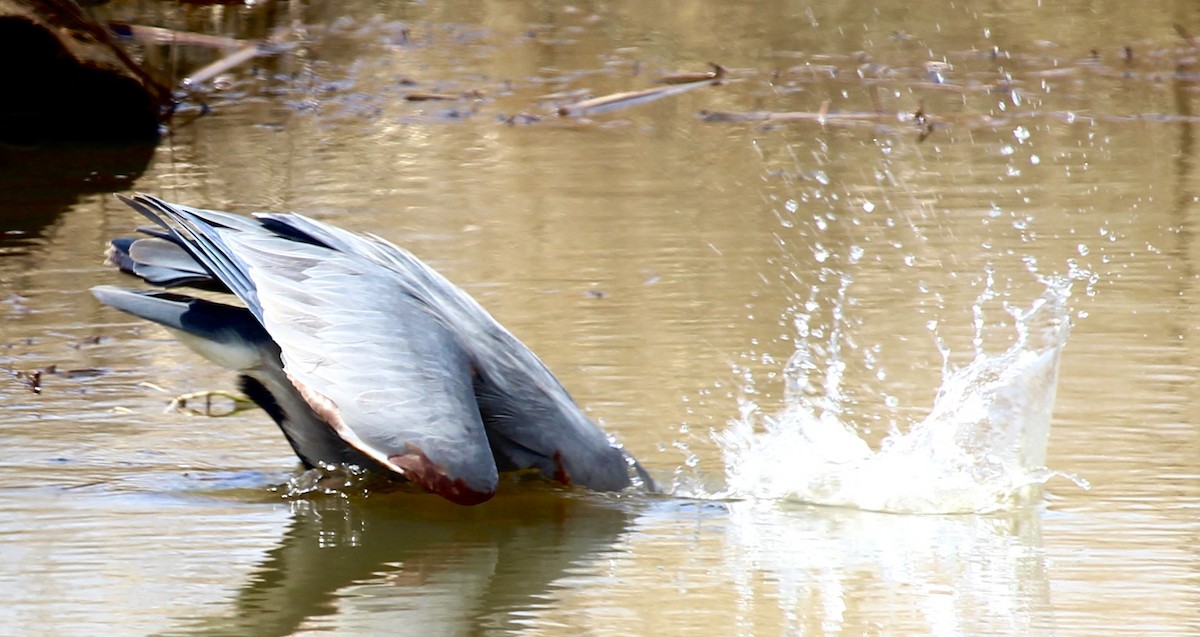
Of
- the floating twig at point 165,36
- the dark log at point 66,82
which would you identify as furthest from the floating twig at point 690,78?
the floating twig at point 165,36

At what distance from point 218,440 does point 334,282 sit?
0.77m

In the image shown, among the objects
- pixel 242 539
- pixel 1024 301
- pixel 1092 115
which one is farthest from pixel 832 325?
pixel 1092 115

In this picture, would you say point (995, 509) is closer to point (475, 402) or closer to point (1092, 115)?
point (475, 402)

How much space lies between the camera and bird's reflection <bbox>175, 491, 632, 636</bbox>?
11.2ft

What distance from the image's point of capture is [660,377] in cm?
501

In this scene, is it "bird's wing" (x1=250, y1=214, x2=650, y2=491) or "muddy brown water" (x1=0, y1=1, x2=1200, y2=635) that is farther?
"bird's wing" (x1=250, y1=214, x2=650, y2=491)

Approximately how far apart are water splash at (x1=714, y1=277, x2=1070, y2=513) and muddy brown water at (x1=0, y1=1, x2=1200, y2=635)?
0.09 meters

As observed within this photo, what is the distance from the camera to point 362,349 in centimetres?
391

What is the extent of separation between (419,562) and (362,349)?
0.50 metres

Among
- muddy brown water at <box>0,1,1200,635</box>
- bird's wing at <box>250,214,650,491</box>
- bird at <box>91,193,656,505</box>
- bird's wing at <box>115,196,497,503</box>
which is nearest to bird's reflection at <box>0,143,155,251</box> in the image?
muddy brown water at <box>0,1,1200,635</box>

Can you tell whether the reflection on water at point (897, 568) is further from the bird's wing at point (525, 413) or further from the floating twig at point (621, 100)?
the floating twig at point (621, 100)

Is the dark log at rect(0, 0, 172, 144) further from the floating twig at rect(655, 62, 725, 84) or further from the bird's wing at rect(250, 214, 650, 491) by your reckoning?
the bird's wing at rect(250, 214, 650, 491)

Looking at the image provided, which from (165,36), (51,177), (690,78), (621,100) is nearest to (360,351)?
(51,177)

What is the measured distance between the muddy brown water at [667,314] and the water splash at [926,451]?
0.09 metres
